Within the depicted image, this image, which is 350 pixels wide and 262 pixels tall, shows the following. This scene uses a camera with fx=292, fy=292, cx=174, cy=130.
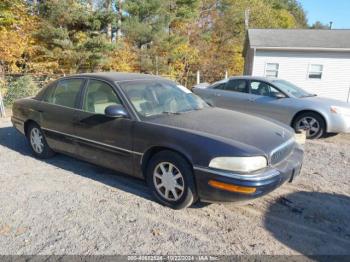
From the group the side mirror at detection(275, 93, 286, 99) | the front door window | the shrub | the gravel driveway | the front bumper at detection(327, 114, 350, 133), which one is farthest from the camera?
the shrub

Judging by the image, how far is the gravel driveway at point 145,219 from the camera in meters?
2.77

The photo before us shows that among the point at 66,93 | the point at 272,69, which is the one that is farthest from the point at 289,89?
the point at 272,69

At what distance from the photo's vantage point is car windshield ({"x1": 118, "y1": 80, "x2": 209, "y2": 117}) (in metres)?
3.77

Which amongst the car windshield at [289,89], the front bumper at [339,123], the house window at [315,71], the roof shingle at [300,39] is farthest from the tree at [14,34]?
the house window at [315,71]

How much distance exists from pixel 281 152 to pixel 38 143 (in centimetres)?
396

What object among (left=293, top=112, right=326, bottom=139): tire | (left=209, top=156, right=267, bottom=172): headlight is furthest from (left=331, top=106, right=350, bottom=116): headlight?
(left=209, top=156, right=267, bottom=172): headlight

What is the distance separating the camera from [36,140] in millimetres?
5070

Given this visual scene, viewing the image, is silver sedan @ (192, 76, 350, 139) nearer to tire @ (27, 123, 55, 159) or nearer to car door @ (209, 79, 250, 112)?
car door @ (209, 79, 250, 112)

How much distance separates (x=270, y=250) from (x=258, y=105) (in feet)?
16.1

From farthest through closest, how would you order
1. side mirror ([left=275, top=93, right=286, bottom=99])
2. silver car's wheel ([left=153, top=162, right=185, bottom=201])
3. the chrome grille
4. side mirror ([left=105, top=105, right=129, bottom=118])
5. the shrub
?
the shrub → side mirror ([left=275, top=93, right=286, bottom=99]) → side mirror ([left=105, top=105, right=129, bottom=118]) → silver car's wheel ([left=153, top=162, right=185, bottom=201]) → the chrome grille

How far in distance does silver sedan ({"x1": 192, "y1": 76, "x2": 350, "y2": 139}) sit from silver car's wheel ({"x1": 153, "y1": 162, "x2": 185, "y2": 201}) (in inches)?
141

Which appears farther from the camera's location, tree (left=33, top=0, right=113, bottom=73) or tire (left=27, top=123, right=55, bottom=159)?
tree (left=33, top=0, right=113, bottom=73)

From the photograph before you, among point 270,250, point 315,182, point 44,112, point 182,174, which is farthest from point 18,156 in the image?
point 315,182

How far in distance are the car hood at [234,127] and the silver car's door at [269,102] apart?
3.11 m
